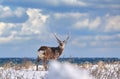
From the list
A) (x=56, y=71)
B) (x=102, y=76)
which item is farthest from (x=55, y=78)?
(x=102, y=76)

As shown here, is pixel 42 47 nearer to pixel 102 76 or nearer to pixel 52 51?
pixel 52 51

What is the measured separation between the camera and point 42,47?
21.4 meters

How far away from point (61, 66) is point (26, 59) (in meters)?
15.4

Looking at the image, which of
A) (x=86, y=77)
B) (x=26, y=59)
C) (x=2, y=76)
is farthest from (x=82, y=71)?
(x=26, y=59)

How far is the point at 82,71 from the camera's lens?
2.36 metres

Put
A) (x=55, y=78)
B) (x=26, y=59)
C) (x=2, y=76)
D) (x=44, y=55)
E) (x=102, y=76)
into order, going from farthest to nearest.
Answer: (x=44, y=55), (x=26, y=59), (x=2, y=76), (x=102, y=76), (x=55, y=78)

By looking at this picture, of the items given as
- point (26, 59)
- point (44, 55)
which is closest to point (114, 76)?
point (26, 59)


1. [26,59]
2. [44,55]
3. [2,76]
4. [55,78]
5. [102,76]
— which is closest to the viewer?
[55,78]

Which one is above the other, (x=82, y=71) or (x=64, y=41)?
(x=64, y=41)

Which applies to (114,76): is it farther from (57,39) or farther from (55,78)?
(57,39)

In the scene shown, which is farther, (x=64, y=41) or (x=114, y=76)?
(x=64, y=41)

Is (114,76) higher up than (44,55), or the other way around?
(44,55)

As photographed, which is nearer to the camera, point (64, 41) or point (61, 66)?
point (61, 66)

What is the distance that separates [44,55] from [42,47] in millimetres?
617
